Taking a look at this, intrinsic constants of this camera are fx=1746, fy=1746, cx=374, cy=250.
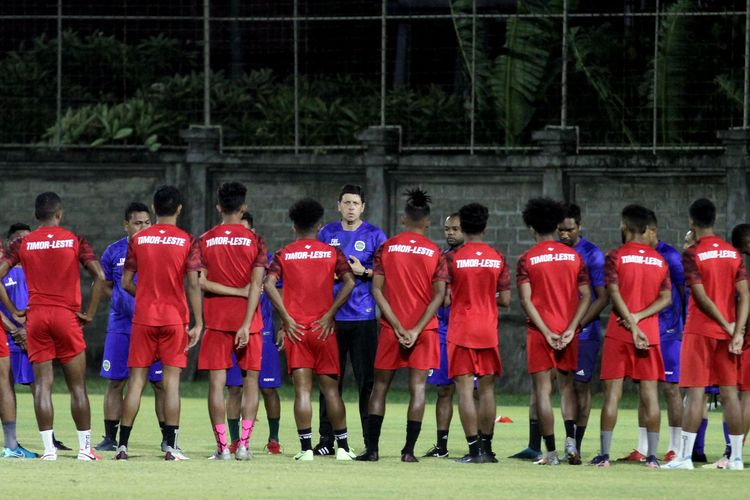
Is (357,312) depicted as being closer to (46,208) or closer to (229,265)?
(229,265)

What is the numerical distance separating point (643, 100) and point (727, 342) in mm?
10800

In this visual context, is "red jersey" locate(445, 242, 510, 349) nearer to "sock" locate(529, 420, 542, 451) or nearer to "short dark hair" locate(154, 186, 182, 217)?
"sock" locate(529, 420, 542, 451)

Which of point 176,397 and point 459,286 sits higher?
point 459,286

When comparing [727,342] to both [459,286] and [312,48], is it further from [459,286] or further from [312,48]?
[312,48]

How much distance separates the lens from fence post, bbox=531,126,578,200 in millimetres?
22375

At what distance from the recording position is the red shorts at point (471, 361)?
13.5 metres

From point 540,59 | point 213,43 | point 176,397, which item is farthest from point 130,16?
point 176,397

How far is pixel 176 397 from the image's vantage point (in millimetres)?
13133

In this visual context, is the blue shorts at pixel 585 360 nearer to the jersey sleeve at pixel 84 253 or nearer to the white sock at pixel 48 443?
the jersey sleeve at pixel 84 253

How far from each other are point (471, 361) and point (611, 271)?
1.28 meters

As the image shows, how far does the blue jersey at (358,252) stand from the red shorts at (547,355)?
142 cm

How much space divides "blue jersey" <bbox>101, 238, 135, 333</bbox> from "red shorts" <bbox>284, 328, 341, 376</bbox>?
1.80 metres

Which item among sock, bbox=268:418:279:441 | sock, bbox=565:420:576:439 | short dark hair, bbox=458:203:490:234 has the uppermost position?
short dark hair, bbox=458:203:490:234

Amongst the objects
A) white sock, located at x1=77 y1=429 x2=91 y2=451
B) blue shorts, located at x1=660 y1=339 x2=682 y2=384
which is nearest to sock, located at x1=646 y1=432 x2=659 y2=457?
blue shorts, located at x1=660 y1=339 x2=682 y2=384
